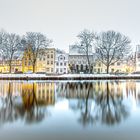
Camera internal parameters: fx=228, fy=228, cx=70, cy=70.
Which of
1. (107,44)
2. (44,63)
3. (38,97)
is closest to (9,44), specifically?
(107,44)

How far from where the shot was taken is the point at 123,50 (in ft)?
181

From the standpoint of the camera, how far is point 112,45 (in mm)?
57125

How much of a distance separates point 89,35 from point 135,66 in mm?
43398

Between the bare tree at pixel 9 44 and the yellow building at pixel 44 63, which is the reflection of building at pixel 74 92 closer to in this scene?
the bare tree at pixel 9 44

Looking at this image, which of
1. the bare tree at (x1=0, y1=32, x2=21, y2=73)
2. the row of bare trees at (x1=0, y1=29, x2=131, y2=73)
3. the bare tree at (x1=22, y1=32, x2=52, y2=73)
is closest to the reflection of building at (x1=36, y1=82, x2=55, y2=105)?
the row of bare trees at (x1=0, y1=29, x2=131, y2=73)

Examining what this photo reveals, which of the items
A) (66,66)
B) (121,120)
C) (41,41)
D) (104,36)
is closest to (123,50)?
(104,36)

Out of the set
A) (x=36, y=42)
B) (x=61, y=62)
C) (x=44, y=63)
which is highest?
(x=36, y=42)

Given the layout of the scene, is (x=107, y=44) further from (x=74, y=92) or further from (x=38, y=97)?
(x=38, y=97)

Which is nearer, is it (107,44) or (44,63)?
(107,44)

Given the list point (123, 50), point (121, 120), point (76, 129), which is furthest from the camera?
point (123, 50)

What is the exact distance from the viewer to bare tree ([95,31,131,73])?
55875mm

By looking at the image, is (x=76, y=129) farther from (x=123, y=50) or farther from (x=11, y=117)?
(x=123, y=50)

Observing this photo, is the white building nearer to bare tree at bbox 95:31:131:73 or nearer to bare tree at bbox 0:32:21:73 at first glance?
bare tree at bbox 95:31:131:73

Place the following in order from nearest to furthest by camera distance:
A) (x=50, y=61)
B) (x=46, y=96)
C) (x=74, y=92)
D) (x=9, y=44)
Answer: (x=46, y=96) < (x=74, y=92) < (x=9, y=44) < (x=50, y=61)
